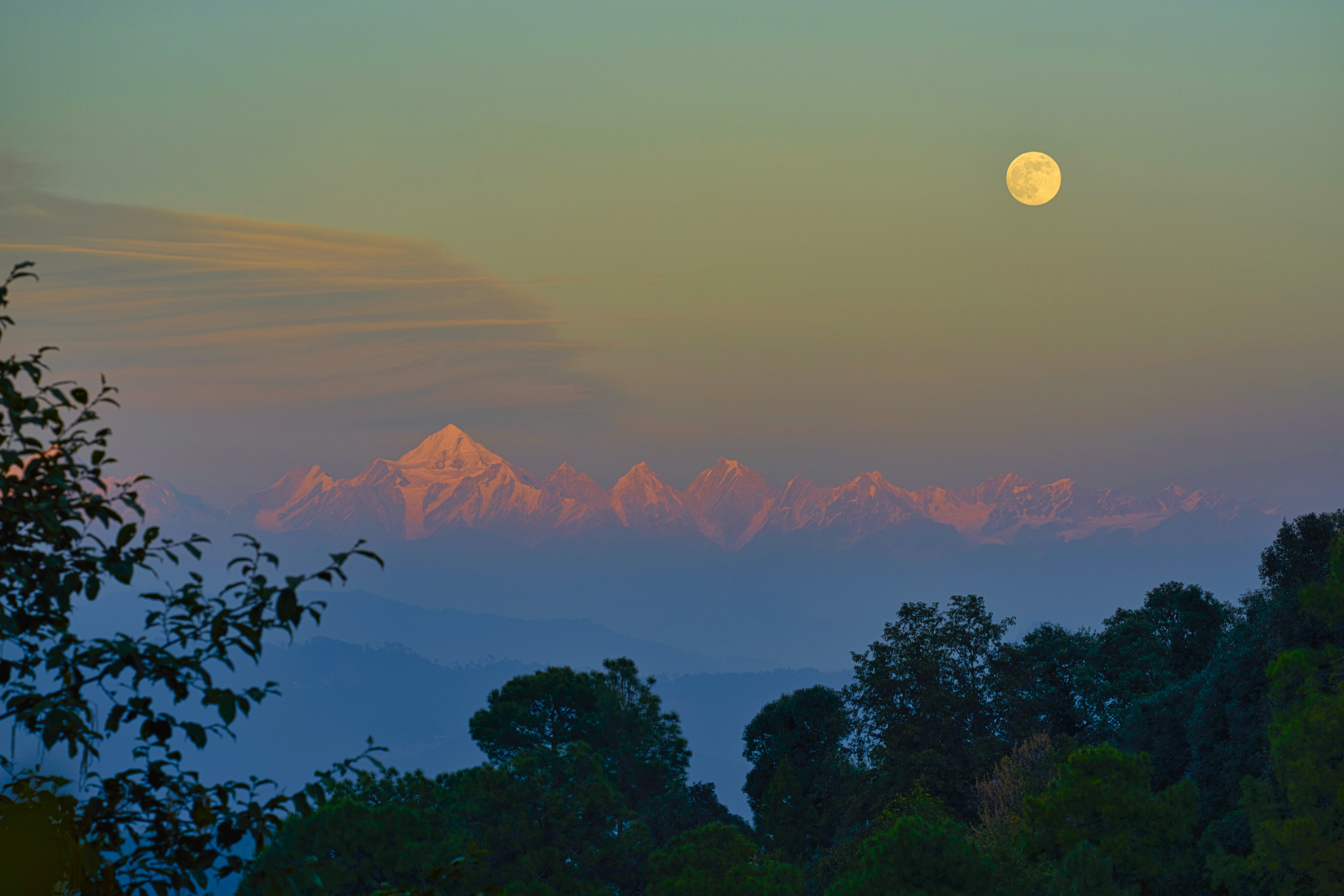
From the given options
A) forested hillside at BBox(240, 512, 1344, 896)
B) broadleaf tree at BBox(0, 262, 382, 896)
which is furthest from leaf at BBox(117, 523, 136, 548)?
forested hillside at BBox(240, 512, 1344, 896)


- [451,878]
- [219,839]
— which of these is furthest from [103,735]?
[451,878]

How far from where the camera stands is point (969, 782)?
58719 millimetres

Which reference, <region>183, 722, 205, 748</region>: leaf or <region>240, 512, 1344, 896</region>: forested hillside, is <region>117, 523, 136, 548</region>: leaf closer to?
<region>183, 722, 205, 748</region>: leaf

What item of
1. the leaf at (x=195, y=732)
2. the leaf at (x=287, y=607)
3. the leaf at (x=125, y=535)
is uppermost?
the leaf at (x=125, y=535)

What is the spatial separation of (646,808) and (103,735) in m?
69.0

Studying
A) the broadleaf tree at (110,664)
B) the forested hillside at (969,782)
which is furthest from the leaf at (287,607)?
the forested hillside at (969,782)

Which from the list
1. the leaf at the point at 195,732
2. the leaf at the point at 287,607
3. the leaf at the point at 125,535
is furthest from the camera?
the leaf at the point at 125,535

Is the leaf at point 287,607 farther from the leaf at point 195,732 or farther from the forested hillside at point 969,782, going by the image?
the forested hillside at point 969,782

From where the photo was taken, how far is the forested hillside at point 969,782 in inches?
1272

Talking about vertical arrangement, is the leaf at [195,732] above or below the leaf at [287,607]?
below

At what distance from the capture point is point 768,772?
84875mm

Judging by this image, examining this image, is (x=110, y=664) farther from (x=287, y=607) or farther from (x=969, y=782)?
(x=969, y=782)

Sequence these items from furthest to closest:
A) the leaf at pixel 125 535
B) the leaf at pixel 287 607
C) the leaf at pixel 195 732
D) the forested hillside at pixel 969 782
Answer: the forested hillside at pixel 969 782
the leaf at pixel 125 535
the leaf at pixel 287 607
the leaf at pixel 195 732

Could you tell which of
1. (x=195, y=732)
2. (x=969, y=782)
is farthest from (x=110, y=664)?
(x=969, y=782)
